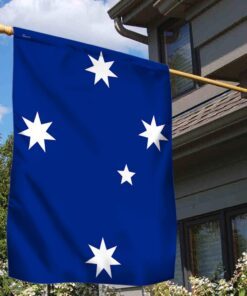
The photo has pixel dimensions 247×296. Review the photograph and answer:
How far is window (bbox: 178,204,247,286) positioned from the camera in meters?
9.76

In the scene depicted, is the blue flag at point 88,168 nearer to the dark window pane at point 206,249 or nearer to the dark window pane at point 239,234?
the dark window pane at point 239,234

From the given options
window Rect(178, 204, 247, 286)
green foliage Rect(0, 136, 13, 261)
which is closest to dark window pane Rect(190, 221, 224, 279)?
window Rect(178, 204, 247, 286)

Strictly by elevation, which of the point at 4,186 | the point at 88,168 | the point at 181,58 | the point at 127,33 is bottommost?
the point at 88,168

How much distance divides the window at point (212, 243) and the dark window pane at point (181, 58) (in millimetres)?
2453

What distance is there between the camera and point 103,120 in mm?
5168

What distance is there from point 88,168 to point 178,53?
756cm

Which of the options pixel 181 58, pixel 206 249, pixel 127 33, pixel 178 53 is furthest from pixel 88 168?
pixel 127 33

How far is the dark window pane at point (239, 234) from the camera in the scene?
9.67m

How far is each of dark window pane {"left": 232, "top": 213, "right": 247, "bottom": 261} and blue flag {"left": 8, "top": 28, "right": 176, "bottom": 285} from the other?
15.0 ft

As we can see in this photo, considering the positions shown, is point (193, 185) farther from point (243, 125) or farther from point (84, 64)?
point (84, 64)

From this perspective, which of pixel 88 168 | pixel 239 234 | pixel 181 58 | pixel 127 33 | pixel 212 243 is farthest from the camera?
pixel 127 33

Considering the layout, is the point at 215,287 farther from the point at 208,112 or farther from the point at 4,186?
the point at 4,186

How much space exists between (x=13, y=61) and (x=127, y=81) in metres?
0.96

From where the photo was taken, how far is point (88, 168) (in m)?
5.00
